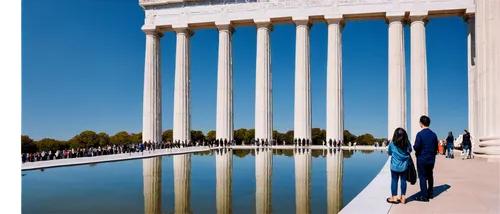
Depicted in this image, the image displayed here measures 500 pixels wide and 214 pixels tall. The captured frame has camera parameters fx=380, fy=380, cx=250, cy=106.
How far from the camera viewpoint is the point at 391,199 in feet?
66.4

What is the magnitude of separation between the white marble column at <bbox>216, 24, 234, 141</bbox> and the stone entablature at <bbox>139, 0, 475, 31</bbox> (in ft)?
19.5

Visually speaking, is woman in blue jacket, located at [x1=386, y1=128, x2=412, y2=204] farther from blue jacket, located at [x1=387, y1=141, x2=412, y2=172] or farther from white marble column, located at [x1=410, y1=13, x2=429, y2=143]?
white marble column, located at [x1=410, y1=13, x2=429, y2=143]

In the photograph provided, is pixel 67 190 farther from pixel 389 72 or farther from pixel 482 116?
pixel 389 72

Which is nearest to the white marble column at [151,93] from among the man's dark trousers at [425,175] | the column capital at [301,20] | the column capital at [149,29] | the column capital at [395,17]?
the column capital at [149,29]

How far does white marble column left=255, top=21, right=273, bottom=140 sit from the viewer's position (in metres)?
115

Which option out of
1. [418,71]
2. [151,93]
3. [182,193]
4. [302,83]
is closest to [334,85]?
[302,83]

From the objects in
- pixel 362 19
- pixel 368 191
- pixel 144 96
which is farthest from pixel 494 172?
pixel 144 96

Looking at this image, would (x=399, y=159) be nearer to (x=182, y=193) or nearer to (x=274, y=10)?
(x=182, y=193)

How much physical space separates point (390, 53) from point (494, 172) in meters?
83.3

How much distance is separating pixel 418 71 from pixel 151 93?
82252 mm

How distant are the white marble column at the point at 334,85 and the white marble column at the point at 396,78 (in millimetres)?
13954

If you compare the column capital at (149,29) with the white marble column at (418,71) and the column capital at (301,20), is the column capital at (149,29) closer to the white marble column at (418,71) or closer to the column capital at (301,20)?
the column capital at (301,20)

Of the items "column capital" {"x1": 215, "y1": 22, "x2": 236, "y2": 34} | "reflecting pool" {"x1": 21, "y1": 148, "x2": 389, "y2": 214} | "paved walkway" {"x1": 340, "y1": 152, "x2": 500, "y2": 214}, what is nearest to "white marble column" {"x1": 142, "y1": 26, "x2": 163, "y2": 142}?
"column capital" {"x1": 215, "y1": 22, "x2": 236, "y2": 34}

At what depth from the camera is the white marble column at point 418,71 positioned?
355ft
